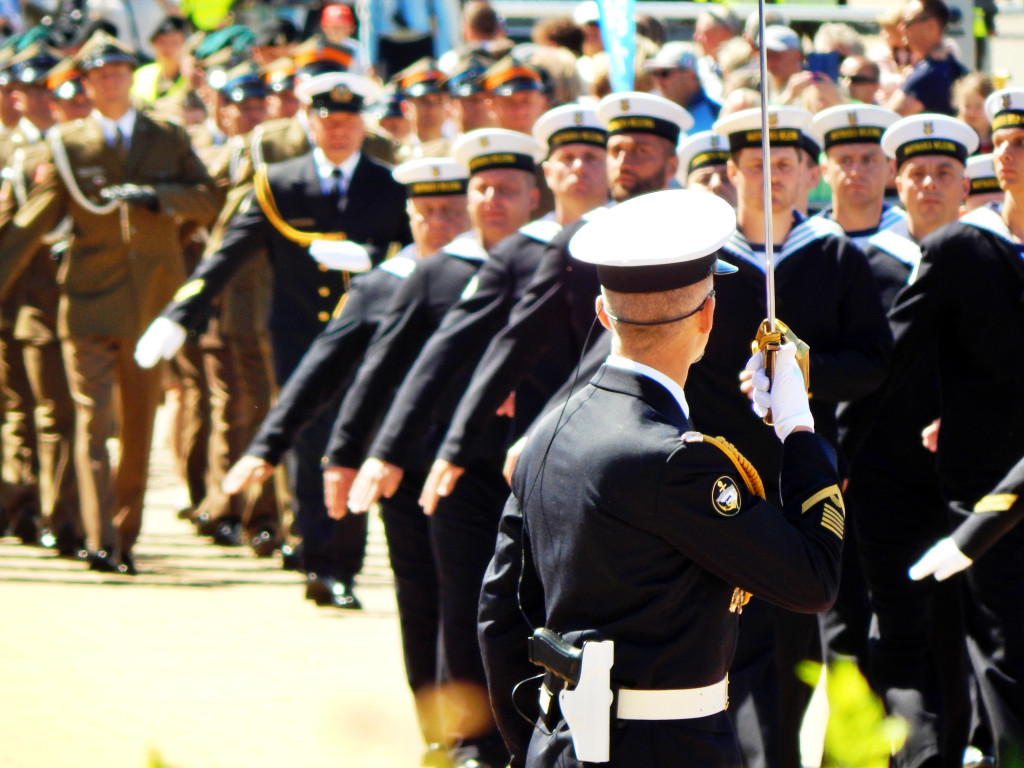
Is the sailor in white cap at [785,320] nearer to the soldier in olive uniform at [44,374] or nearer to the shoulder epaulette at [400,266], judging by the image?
the shoulder epaulette at [400,266]

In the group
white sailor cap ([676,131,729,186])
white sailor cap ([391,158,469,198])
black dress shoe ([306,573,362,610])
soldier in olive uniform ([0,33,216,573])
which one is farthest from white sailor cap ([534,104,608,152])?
soldier in olive uniform ([0,33,216,573])

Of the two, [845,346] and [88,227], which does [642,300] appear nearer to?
[845,346]

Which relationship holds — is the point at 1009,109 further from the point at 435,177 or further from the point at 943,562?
the point at 435,177

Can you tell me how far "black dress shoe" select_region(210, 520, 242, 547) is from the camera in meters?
9.62

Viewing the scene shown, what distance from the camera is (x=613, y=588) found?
2971 millimetres

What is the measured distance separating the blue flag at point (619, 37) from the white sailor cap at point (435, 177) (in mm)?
904

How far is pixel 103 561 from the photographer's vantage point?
8766 mm

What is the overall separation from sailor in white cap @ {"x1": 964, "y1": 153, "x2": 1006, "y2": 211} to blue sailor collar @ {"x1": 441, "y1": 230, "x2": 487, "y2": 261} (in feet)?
5.96

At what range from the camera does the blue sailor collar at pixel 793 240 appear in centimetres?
479

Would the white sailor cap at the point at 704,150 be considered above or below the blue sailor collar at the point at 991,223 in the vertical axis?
above

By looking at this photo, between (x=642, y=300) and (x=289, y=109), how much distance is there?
24.1 feet

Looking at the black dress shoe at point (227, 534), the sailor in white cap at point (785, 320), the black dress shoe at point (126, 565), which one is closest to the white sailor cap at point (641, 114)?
the sailor in white cap at point (785, 320)

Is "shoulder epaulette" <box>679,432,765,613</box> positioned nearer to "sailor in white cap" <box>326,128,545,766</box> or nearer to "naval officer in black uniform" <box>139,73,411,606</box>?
"sailor in white cap" <box>326,128,545,766</box>

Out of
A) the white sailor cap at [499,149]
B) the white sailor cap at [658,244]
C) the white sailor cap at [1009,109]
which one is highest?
the white sailor cap at [658,244]
